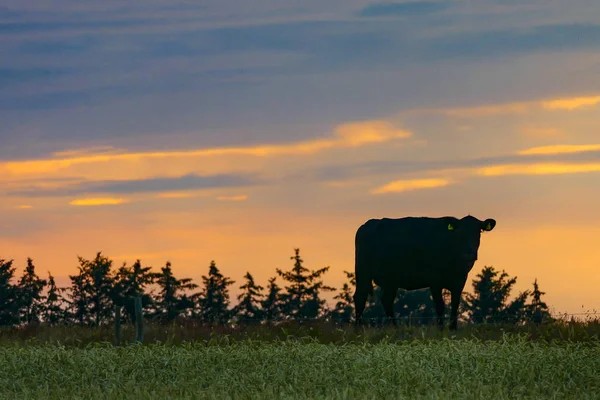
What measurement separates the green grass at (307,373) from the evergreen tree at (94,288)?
25.6 m

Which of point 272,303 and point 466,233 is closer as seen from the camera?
point 466,233

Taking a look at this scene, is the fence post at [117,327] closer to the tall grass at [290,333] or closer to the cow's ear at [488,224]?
the tall grass at [290,333]

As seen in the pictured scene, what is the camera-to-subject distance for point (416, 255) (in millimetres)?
28484

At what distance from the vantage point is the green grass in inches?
522

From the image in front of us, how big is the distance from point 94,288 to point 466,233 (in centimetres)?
2132

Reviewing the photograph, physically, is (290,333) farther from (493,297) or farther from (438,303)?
(493,297)

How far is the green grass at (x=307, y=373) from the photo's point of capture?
13258 mm

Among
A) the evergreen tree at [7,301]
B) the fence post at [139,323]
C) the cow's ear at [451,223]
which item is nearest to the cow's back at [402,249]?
the cow's ear at [451,223]

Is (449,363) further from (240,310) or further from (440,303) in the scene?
(240,310)

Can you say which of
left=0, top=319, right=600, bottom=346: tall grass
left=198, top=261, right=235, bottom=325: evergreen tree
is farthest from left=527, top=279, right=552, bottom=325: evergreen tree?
left=198, top=261, right=235, bottom=325: evergreen tree

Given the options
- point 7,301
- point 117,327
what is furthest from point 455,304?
point 7,301

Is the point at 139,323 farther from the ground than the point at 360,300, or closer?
closer

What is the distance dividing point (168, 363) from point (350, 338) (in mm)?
6710

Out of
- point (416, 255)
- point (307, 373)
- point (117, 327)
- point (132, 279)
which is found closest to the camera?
point (307, 373)
